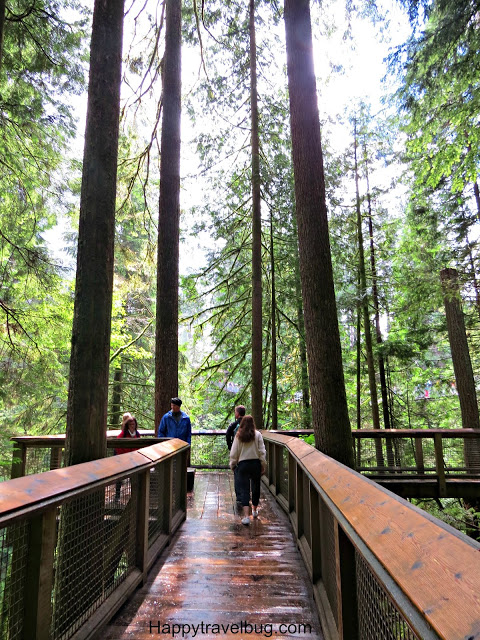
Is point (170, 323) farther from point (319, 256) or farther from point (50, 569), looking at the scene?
point (50, 569)

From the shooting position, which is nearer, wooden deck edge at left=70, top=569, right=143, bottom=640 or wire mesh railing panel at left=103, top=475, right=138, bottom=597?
wooden deck edge at left=70, top=569, right=143, bottom=640

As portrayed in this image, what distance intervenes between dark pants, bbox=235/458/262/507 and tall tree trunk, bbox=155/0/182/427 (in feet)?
7.63

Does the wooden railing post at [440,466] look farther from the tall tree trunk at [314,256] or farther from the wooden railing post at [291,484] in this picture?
the tall tree trunk at [314,256]

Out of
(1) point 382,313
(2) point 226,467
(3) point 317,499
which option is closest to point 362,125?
(1) point 382,313

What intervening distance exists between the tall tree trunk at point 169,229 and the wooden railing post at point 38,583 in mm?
5631

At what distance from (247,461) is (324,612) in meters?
3.13

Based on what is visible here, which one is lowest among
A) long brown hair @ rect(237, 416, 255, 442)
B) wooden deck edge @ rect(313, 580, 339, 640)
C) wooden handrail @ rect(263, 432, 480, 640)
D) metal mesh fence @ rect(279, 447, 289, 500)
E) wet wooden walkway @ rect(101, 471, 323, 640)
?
wet wooden walkway @ rect(101, 471, 323, 640)

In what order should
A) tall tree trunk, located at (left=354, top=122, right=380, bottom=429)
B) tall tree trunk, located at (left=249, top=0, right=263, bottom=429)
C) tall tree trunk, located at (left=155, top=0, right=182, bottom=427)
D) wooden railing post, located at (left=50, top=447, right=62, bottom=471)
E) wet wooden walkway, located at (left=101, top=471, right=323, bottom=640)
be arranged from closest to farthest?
1. wet wooden walkway, located at (left=101, top=471, right=323, bottom=640)
2. wooden railing post, located at (left=50, top=447, right=62, bottom=471)
3. tall tree trunk, located at (left=155, top=0, right=182, bottom=427)
4. tall tree trunk, located at (left=249, top=0, right=263, bottom=429)
5. tall tree trunk, located at (left=354, top=122, right=380, bottom=429)

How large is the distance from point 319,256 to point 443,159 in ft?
12.9

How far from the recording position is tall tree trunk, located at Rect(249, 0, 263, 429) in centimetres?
1112

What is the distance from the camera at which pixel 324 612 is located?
9.12 ft

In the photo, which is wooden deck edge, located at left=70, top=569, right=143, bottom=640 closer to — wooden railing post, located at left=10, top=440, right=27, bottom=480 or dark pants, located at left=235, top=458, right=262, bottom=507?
dark pants, located at left=235, top=458, right=262, bottom=507

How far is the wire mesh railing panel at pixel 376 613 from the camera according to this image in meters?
1.36

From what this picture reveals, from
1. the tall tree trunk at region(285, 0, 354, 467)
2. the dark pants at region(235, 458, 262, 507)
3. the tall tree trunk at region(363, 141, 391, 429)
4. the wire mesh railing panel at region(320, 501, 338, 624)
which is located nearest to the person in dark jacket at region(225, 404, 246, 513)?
the dark pants at region(235, 458, 262, 507)
